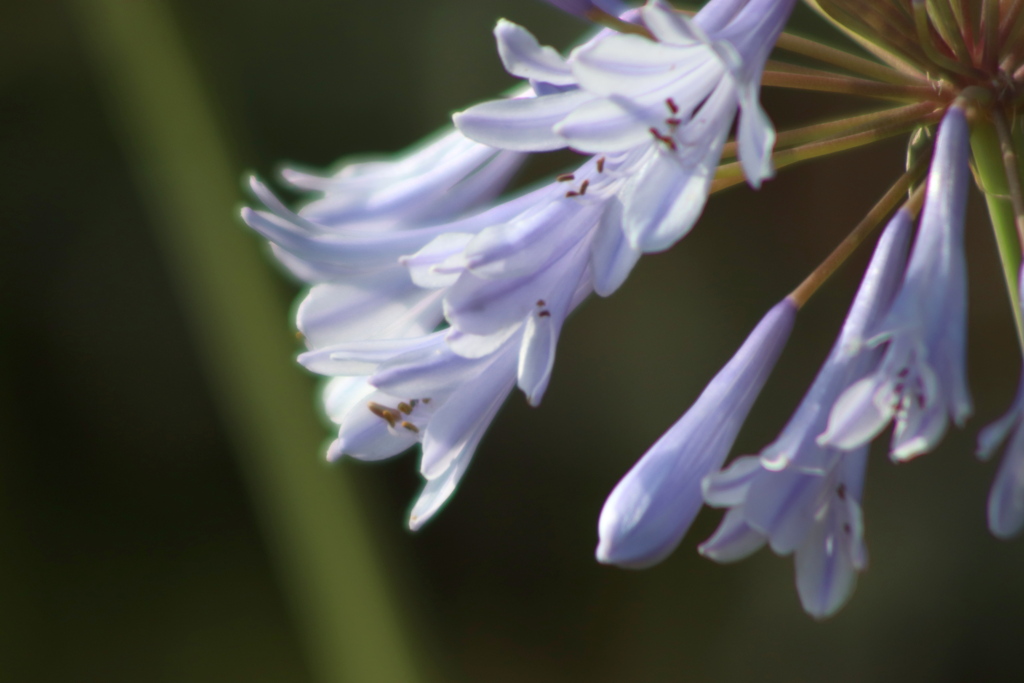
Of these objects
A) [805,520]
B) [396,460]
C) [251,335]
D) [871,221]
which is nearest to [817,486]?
[805,520]

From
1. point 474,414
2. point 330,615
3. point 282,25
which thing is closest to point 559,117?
point 474,414

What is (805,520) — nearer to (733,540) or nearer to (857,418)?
(733,540)

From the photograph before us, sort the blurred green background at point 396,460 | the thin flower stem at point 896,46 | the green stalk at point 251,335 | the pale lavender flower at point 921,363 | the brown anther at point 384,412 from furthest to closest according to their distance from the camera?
1. the blurred green background at point 396,460
2. the green stalk at point 251,335
3. the brown anther at point 384,412
4. the thin flower stem at point 896,46
5. the pale lavender flower at point 921,363

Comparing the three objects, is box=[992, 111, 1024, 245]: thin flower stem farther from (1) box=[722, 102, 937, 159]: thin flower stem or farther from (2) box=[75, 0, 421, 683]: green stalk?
(2) box=[75, 0, 421, 683]: green stalk

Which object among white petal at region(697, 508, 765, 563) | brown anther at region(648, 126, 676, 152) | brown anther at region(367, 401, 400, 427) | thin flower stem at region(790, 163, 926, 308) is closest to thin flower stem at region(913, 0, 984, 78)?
thin flower stem at region(790, 163, 926, 308)

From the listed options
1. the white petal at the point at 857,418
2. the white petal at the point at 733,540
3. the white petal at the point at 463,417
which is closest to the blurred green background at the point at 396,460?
the white petal at the point at 463,417

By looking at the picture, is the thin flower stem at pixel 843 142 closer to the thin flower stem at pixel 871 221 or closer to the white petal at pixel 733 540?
the thin flower stem at pixel 871 221

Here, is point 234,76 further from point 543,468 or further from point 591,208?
point 591,208
